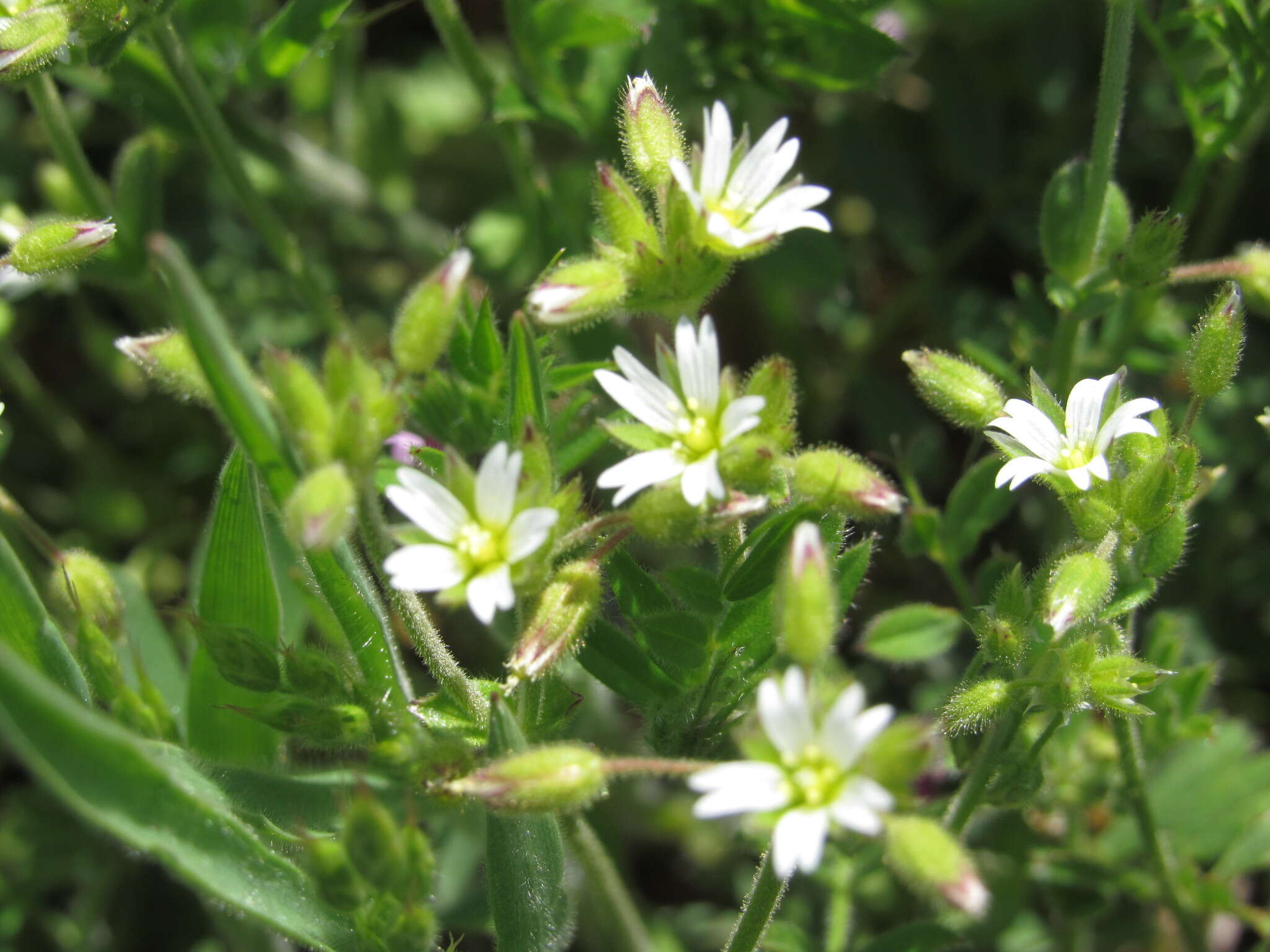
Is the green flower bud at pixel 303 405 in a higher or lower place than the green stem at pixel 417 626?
higher

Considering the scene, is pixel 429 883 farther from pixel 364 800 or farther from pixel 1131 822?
pixel 1131 822

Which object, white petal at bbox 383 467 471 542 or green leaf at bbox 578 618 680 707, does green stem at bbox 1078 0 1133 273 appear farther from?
white petal at bbox 383 467 471 542

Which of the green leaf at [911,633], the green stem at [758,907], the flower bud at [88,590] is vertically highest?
the flower bud at [88,590]

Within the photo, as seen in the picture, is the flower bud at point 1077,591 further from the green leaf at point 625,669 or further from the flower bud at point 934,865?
the green leaf at point 625,669

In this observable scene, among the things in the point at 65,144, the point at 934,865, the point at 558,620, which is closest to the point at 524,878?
the point at 558,620

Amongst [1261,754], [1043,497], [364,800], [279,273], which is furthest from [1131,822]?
[279,273]

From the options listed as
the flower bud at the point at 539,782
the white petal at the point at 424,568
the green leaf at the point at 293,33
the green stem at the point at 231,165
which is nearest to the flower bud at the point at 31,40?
the green stem at the point at 231,165

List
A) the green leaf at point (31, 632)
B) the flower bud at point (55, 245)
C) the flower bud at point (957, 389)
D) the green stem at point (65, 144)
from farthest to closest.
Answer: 1. the green stem at point (65, 144)
2. the flower bud at point (55, 245)
3. the flower bud at point (957, 389)
4. the green leaf at point (31, 632)
